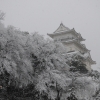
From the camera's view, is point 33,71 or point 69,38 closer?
point 33,71

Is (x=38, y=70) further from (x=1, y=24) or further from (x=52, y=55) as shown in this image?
(x=1, y=24)

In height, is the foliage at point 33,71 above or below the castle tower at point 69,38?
below

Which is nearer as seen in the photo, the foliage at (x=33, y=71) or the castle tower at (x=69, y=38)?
the foliage at (x=33, y=71)

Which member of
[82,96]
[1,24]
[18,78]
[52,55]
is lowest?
[82,96]

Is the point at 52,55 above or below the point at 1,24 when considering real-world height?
below

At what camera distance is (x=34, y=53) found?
646 inches

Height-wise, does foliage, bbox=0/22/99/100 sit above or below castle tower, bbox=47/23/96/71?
below

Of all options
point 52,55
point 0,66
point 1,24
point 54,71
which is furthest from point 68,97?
point 1,24

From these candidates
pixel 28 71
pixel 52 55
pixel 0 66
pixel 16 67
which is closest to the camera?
pixel 0 66

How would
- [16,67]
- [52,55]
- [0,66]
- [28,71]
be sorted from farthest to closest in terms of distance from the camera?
[52,55]
[28,71]
[16,67]
[0,66]

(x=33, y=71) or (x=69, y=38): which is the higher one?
(x=69, y=38)

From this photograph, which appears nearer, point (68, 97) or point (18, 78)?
point (18, 78)

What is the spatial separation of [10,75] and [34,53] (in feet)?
9.77

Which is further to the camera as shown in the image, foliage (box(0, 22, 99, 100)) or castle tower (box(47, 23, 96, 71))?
castle tower (box(47, 23, 96, 71))
